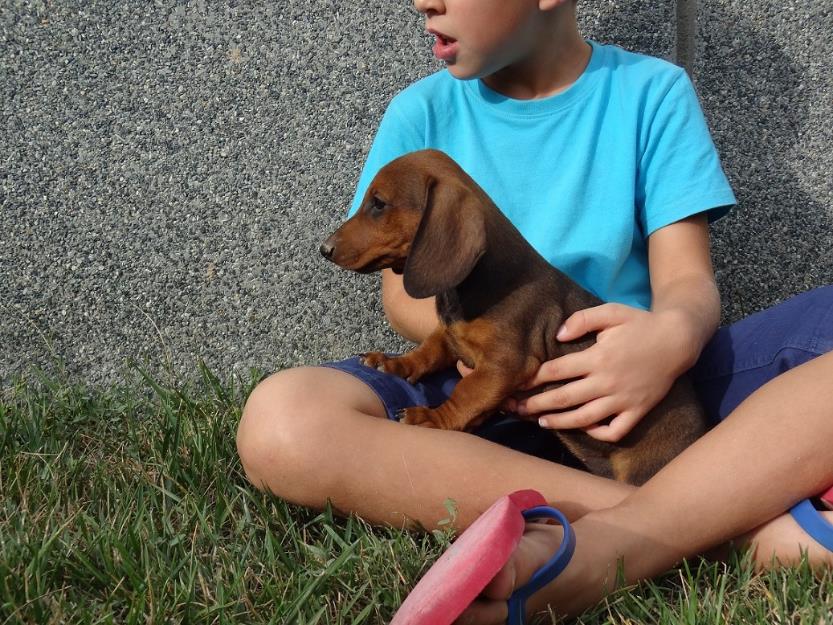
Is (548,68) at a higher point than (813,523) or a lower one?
higher

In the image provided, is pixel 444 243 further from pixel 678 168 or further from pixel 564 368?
pixel 678 168

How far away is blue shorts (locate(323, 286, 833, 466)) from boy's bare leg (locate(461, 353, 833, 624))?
0.31 m

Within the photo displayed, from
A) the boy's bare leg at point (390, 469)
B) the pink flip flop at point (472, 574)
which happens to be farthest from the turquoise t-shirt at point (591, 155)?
the pink flip flop at point (472, 574)

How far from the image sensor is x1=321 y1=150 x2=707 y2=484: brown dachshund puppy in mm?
2270

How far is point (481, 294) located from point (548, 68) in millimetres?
975

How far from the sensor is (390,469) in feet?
7.52

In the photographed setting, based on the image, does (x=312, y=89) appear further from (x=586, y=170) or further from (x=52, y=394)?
(x=52, y=394)

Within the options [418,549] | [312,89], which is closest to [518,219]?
[312,89]

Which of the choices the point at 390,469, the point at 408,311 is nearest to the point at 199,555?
the point at 390,469

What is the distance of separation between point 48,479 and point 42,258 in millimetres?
1024

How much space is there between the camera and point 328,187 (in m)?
3.37

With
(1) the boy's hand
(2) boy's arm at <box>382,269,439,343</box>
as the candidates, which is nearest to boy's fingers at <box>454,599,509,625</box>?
(1) the boy's hand

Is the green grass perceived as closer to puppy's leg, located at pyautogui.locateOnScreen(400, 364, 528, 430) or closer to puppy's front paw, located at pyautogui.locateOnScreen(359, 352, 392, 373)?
puppy's leg, located at pyautogui.locateOnScreen(400, 364, 528, 430)

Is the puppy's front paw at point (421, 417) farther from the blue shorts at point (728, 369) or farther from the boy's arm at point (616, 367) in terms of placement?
the boy's arm at point (616, 367)
